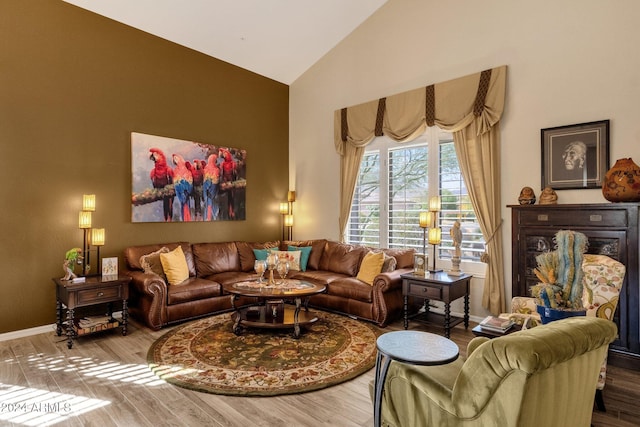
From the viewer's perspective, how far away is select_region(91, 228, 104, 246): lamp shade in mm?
4340

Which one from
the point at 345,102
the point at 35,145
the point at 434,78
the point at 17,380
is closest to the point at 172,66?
the point at 35,145

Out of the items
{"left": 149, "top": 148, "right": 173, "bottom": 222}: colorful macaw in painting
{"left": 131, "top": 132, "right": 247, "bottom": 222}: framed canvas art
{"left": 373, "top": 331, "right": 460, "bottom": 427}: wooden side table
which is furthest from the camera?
{"left": 149, "top": 148, "right": 173, "bottom": 222}: colorful macaw in painting

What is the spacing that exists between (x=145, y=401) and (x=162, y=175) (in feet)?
11.2

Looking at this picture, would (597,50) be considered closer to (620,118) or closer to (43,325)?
(620,118)

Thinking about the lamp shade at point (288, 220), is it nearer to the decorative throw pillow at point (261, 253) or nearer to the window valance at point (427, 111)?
the decorative throw pillow at point (261, 253)

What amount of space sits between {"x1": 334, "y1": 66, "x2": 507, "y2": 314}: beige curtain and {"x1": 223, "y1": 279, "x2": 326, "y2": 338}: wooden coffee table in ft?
7.19


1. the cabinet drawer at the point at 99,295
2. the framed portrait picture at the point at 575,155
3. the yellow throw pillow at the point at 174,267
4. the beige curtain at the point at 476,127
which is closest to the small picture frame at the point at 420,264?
the beige curtain at the point at 476,127


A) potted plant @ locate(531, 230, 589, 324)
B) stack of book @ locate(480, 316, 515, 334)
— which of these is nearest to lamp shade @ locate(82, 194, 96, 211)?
stack of book @ locate(480, 316, 515, 334)

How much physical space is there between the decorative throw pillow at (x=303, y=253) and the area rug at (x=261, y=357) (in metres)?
1.43

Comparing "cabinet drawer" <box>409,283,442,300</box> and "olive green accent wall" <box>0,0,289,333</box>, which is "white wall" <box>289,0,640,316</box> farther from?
"olive green accent wall" <box>0,0,289,333</box>

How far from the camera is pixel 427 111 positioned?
5.06 metres

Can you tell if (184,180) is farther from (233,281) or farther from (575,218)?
(575,218)

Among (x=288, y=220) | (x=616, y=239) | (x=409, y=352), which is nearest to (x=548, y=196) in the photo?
(x=616, y=239)

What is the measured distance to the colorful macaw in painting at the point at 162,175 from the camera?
5.21 metres
